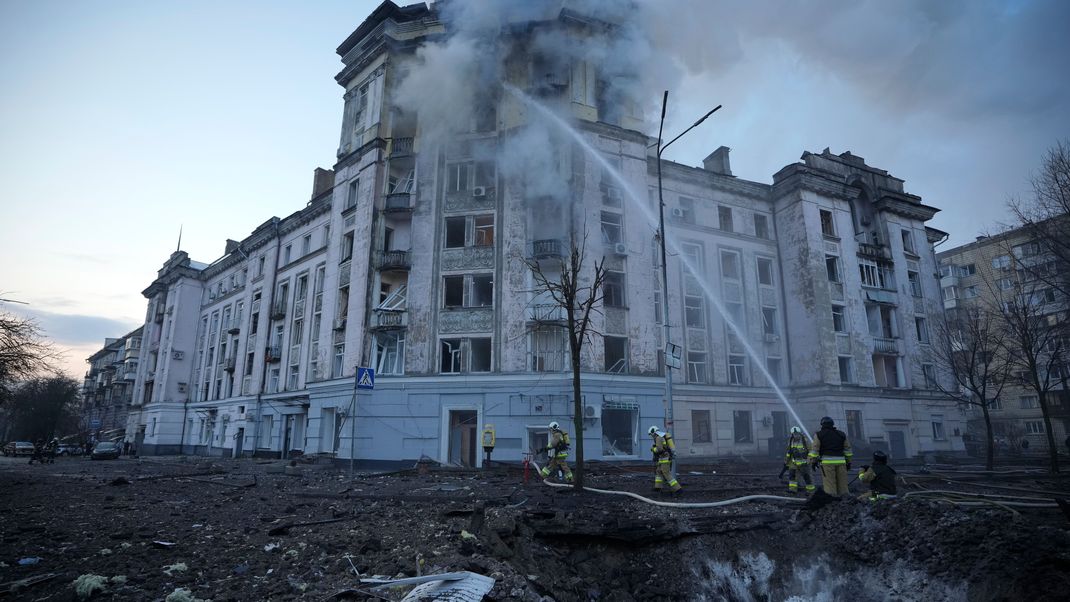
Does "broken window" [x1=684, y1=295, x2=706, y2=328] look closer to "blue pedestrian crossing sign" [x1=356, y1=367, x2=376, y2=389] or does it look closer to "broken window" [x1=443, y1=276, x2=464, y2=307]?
"broken window" [x1=443, y1=276, x2=464, y2=307]

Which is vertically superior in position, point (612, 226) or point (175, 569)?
point (612, 226)

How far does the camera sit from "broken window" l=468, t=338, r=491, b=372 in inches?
964

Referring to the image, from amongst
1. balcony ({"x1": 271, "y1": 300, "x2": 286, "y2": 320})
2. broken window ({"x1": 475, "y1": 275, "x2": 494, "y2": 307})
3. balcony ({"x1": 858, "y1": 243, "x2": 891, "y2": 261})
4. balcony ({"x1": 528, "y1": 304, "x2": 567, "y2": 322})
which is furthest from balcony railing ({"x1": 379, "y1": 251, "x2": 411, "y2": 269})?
balcony ({"x1": 858, "y1": 243, "x2": 891, "y2": 261})

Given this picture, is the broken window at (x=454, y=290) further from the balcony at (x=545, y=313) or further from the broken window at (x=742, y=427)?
the broken window at (x=742, y=427)

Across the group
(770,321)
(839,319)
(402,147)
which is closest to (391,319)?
(402,147)

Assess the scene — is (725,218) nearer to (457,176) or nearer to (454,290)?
(457,176)

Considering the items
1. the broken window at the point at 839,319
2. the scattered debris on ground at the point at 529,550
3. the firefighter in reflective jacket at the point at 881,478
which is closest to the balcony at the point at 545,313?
the scattered debris on ground at the point at 529,550

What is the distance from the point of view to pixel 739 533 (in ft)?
28.7

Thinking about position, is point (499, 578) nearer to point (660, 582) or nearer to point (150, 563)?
point (660, 582)

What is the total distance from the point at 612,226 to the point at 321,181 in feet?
75.4

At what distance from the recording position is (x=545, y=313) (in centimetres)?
2386

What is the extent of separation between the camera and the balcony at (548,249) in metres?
24.3

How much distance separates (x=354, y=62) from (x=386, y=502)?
26501 mm

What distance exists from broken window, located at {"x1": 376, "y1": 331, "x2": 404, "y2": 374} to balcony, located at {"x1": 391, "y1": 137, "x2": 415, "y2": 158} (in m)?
9.30
